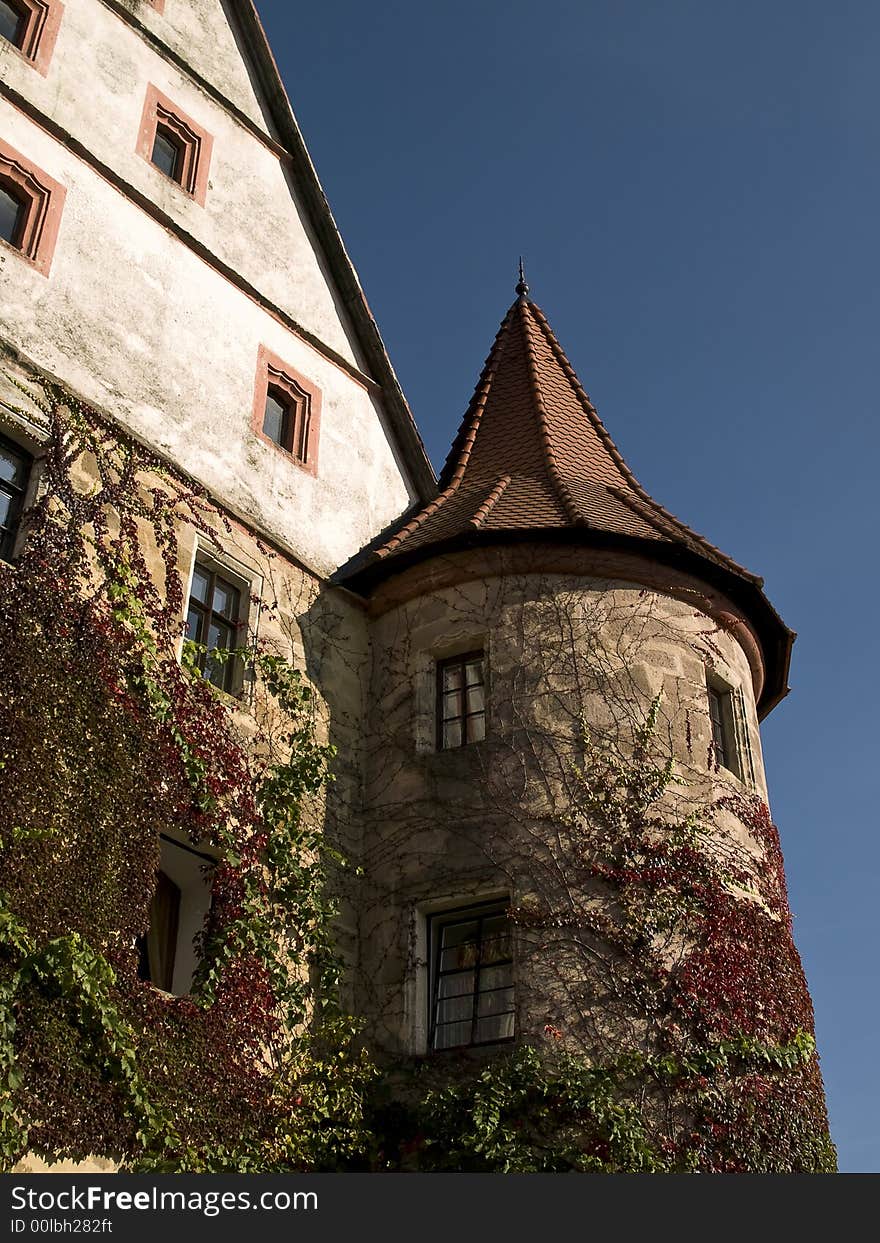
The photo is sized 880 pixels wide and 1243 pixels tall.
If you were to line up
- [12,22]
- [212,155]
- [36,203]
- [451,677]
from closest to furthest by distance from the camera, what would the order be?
1. [36,203]
2. [451,677]
3. [12,22]
4. [212,155]

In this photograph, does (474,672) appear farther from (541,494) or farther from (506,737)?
(541,494)

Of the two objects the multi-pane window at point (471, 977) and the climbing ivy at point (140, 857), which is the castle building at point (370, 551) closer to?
the multi-pane window at point (471, 977)

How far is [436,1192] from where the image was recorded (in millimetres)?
9664

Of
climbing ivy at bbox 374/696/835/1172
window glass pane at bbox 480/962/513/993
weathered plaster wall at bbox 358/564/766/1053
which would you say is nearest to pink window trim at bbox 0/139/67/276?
weathered plaster wall at bbox 358/564/766/1053

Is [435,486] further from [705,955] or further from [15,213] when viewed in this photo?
[705,955]

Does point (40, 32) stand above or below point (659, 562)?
above

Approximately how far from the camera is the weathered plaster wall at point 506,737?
12953 millimetres

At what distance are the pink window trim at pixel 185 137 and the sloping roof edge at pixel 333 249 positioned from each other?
5.10 ft

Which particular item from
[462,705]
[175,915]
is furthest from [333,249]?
[175,915]

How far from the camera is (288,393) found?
1633 cm

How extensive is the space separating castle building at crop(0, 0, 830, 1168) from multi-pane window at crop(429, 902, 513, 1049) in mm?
23

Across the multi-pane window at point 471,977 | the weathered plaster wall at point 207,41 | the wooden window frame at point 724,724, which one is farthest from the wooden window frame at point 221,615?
the weathered plaster wall at point 207,41

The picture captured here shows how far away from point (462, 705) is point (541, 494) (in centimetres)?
273

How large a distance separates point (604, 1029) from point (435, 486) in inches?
298
